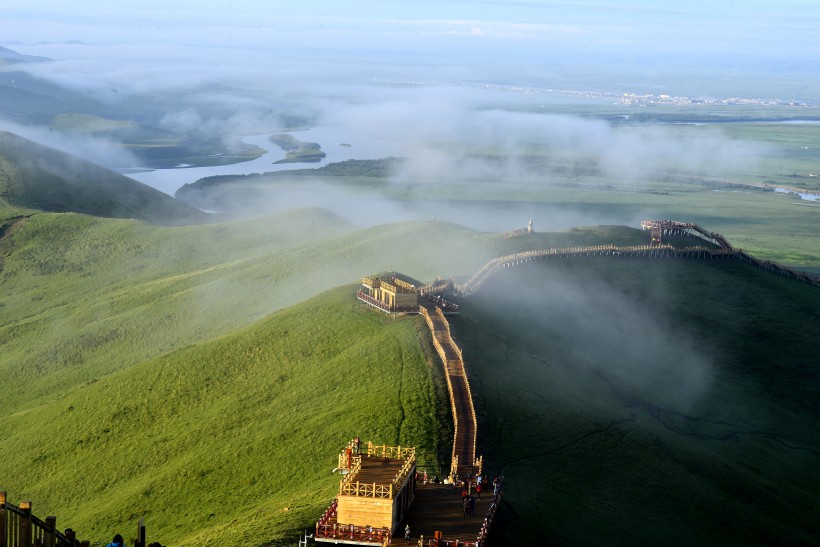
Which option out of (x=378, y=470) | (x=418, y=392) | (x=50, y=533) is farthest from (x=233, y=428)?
(x=50, y=533)

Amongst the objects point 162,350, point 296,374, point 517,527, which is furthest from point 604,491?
point 162,350

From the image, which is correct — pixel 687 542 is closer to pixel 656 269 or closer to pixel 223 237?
pixel 656 269

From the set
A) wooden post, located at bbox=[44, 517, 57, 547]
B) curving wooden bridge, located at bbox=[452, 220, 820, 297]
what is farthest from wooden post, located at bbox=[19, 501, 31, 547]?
curving wooden bridge, located at bbox=[452, 220, 820, 297]

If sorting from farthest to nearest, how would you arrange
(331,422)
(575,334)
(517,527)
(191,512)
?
1. (575,334)
2. (331,422)
3. (191,512)
4. (517,527)

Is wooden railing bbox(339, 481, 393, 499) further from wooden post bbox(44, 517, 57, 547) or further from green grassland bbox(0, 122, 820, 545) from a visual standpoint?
wooden post bbox(44, 517, 57, 547)

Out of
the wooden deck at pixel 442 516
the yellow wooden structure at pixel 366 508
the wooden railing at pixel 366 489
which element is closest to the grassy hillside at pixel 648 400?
the wooden deck at pixel 442 516

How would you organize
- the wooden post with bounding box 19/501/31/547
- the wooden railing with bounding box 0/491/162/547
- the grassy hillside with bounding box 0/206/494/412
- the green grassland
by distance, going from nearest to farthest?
the wooden railing with bounding box 0/491/162/547, the wooden post with bounding box 19/501/31/547, the green grassland, the grassy hillside with bounding box 0/206/494/412
